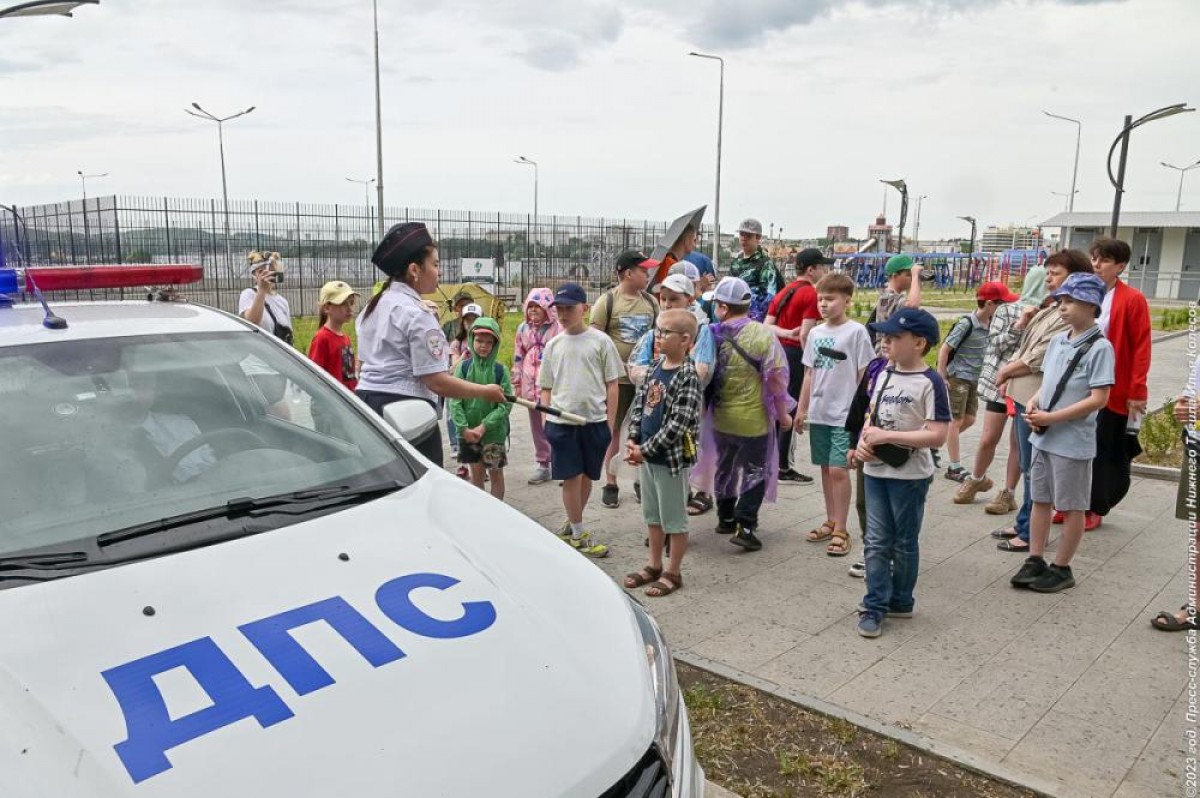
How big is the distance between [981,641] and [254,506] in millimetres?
3425

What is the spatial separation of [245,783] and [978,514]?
5.75 m

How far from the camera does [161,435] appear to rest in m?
2.50

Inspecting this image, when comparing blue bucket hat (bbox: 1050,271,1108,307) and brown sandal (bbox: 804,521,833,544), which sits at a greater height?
blue bucket hat (bbox: 1050,271,1108,307)

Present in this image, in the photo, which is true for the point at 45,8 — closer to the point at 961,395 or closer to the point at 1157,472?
the point at 961,395

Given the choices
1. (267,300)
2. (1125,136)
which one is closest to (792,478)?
(267,300)

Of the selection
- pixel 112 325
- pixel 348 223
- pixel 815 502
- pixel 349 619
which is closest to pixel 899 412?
pixel 815 502

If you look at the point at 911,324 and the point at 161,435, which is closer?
the point at 161,435

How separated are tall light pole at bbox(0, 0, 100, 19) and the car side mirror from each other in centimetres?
1169

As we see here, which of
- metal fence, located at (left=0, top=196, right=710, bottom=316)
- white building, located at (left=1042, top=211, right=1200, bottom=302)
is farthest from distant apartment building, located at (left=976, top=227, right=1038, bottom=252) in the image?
metal fence, located at (left=0, top=196, right=710, bottom=316)

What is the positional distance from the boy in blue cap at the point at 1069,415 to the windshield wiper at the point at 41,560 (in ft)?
14.2

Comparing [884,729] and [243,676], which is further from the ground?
[243,676]

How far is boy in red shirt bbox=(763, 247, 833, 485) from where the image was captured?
21.9ft

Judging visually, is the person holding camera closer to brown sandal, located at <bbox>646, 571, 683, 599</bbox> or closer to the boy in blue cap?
brown sandal, located at <bbox>646, 571, 683, 599</bbox>

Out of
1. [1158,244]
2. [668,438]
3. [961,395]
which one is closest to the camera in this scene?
[668,438]
